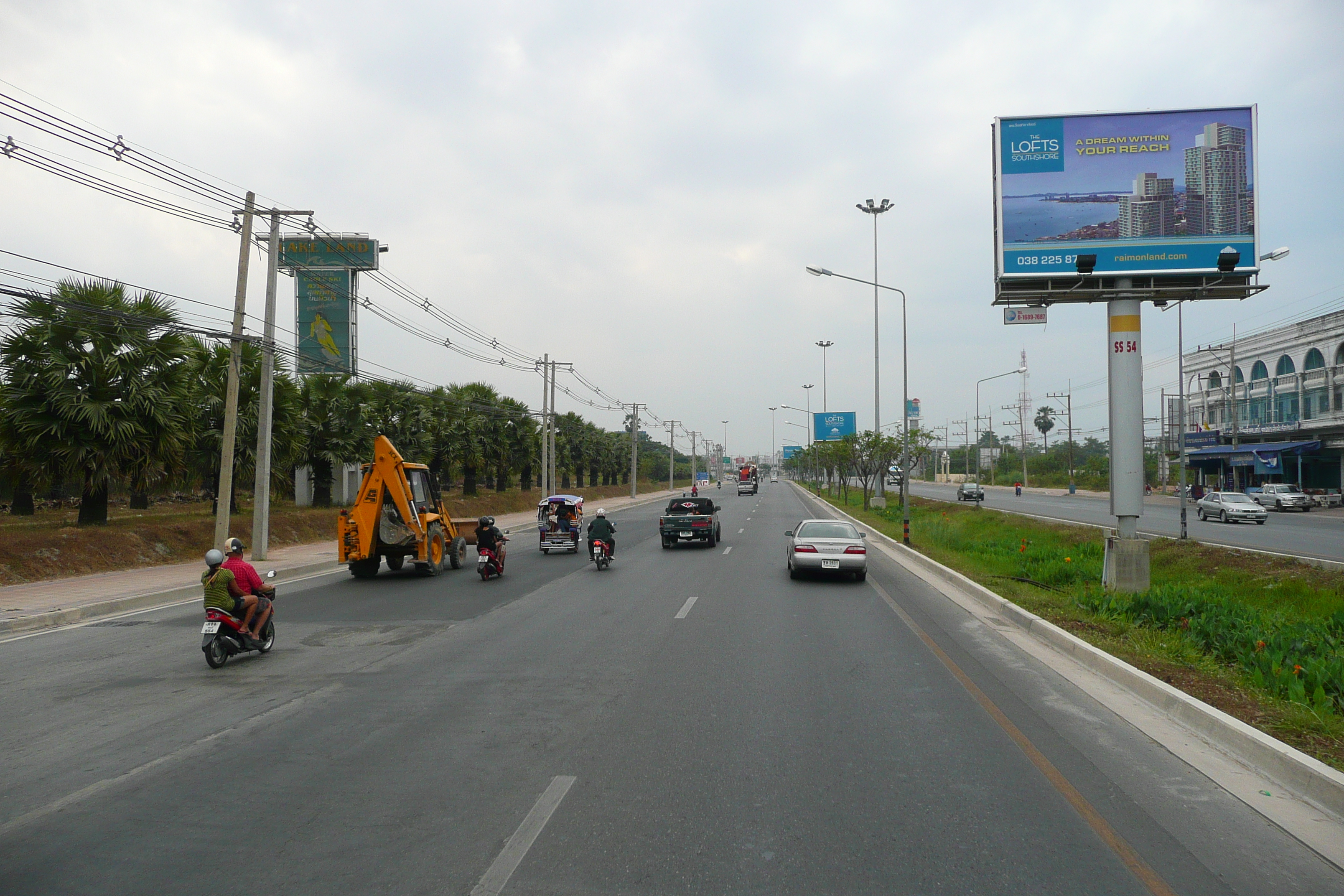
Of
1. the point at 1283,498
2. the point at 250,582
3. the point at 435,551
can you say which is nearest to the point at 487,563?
the point at 435,551

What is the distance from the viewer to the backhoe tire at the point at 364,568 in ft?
66.6

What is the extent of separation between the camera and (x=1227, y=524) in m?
36.0

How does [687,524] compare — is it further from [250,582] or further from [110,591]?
[250,582]

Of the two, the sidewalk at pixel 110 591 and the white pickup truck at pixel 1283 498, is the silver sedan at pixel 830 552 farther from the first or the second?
the white pickup truck at pixel 1283 498

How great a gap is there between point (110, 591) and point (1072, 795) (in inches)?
690

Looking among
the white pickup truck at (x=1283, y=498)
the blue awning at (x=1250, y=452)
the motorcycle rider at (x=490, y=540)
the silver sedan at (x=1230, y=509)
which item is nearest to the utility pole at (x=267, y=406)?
the motorcycle rider at (x=490, y=540)

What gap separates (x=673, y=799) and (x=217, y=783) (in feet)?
10.3

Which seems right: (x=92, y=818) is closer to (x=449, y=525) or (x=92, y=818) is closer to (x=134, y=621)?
(x=134, y=621)

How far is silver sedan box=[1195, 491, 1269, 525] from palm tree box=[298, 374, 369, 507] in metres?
36.3

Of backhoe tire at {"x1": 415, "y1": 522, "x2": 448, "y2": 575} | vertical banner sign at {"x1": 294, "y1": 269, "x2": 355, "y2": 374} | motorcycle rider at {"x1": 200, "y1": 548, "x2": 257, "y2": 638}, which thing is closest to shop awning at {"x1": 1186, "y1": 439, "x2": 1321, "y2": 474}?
backhoe tire at {"x1": 415, "y1": 522, "x2": 448, "y2": 575}

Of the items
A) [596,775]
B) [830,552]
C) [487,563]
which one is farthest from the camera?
[487,563]

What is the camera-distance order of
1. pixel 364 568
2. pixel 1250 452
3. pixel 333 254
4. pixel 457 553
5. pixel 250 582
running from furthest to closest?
pixel 333 254 → pixel 1250 452 → pixel 457 553 → pixel 364 568 → pixel 250 582

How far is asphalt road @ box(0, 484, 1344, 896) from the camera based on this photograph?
450cm

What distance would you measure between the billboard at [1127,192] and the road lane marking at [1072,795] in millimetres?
9574
